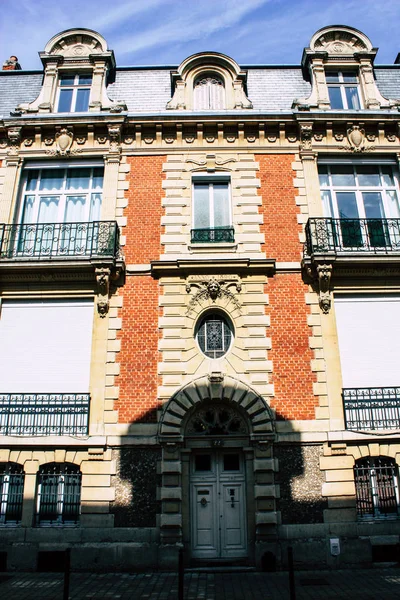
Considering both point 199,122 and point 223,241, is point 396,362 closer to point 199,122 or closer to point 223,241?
point 223,241

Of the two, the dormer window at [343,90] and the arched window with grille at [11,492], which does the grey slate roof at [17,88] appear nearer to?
the dormer window at [343,90]

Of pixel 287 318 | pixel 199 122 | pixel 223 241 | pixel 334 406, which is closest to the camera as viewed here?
pixel 334 406

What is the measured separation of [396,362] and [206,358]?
4.90 meters

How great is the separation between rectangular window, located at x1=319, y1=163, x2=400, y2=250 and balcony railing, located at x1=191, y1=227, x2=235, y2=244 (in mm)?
2855

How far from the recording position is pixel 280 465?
10.4 meters

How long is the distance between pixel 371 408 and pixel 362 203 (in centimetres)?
600

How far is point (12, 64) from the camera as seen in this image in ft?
54.5

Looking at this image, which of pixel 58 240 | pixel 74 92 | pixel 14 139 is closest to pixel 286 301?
pixel 58 240

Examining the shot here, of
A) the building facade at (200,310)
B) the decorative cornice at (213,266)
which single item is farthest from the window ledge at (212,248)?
the decorative cornice at (213,266)

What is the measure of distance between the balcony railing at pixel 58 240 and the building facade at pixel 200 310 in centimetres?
9

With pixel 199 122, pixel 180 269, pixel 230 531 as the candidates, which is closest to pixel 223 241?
pixel 180 269

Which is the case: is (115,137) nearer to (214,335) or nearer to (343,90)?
(214,335)

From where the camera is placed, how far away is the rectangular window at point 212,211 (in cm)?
1243

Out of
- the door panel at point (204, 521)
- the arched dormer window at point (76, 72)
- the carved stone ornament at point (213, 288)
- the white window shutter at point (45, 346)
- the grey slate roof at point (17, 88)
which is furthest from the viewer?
the grey slate roof at point (17, 88)
